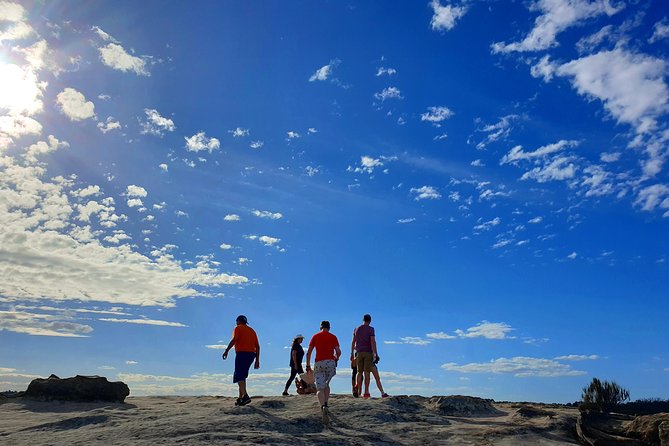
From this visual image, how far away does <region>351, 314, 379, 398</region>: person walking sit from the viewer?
46.0ft

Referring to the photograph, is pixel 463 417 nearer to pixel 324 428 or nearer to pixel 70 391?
pixel 324 428

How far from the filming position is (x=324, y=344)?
12.4 m

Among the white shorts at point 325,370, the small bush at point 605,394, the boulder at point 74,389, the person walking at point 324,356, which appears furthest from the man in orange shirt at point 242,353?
the small bush at point 605,394

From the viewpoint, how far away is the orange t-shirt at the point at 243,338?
13.1m

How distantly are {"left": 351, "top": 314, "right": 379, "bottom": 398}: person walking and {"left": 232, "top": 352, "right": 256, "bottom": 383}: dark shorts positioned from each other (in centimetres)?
302

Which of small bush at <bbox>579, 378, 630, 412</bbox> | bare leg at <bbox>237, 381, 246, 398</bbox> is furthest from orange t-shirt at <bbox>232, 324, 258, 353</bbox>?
small bush at <bbox>579, 378, 630, 412</bbox>

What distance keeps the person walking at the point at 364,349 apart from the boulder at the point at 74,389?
26.4 ft

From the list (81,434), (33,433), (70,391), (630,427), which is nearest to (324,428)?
(81,434)

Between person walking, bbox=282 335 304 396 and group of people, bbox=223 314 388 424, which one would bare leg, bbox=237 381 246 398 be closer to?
group of people, bbox=223 314 388 424

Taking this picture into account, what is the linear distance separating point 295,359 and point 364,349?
2.96m

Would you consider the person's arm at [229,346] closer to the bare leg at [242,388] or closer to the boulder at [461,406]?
the bare leg at [242,388]

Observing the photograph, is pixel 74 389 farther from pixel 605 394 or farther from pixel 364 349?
pixel 605 394

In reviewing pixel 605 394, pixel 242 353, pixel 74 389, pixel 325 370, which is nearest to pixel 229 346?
pixel 242 353

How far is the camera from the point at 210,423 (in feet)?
35.7
